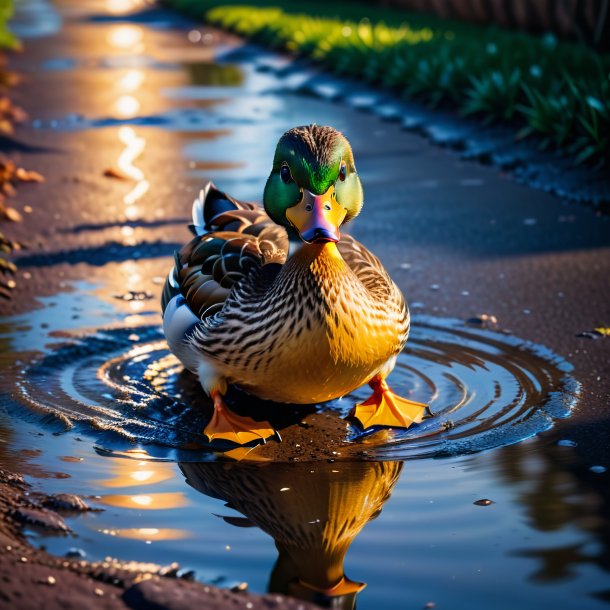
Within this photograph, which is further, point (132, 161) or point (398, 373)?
point (132, 161)

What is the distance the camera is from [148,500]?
3762 mm

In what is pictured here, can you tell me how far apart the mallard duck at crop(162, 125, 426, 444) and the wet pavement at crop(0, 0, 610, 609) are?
29cm

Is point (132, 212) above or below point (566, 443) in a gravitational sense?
above

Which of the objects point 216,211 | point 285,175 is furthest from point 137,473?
point 216,211

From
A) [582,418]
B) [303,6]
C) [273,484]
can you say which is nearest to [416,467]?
[273,484]

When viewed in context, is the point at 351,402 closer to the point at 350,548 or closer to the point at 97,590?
the point at 350,548

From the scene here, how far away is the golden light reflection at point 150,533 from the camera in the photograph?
348 centimetres

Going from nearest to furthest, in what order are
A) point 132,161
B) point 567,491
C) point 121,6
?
point 567,491 < point 132,161 < point 121,6

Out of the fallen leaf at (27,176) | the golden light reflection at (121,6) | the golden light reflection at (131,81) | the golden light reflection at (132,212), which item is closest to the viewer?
the golden light reflection at (132,212)

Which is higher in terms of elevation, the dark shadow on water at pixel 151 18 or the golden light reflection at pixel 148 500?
the dark shadow on water at pixel 151 18

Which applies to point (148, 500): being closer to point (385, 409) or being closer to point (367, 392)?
point (385, 409)

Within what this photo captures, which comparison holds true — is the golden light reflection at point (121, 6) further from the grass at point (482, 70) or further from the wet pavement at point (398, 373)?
the wet pavement at point (398, 373)

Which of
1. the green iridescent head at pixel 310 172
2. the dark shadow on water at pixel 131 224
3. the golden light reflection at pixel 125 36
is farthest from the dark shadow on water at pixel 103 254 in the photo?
the golden light reflection at pixel 125 36

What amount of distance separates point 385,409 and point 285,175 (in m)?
1.03
